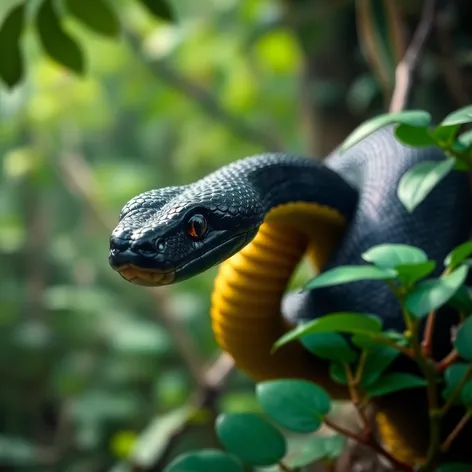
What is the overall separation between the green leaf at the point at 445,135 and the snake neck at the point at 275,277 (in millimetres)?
158

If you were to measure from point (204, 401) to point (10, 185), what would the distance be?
5.12 feet

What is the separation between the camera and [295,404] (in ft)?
1.85

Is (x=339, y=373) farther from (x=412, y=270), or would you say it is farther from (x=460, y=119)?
(x=460, y=119)

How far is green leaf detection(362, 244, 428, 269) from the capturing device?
533 mm

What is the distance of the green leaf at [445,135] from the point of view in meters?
0.55

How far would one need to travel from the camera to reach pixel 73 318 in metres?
2.29

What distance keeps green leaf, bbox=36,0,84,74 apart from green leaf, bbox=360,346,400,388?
0.57 m

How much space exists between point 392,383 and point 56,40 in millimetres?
614

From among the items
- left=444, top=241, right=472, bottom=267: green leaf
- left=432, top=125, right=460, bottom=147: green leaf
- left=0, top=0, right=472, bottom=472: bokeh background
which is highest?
left=432, top=125, right=460, bottom=147: green leaf

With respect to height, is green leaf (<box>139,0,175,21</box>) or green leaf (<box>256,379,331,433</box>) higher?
green leaf (<box>139,0,175,21</box>)

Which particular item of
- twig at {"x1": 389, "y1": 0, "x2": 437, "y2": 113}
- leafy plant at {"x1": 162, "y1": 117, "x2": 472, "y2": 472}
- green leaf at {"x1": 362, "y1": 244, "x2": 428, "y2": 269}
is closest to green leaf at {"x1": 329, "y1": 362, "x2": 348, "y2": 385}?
leafy plant at {"x1": 162, "y1": 117, "x2": 472, "y2": 472}

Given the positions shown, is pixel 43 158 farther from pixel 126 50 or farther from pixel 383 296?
pixel 383 296

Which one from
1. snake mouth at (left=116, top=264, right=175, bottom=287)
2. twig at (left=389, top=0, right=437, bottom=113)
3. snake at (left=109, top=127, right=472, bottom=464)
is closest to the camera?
snake mouth at (left=116, top=264, right=175, bottom=287)

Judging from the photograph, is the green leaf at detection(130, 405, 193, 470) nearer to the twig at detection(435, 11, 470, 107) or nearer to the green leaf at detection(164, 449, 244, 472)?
the green leaf at detection(164, 449, 244, 472)
